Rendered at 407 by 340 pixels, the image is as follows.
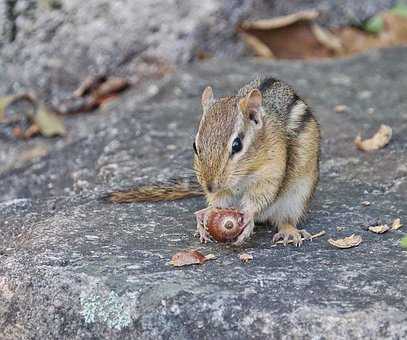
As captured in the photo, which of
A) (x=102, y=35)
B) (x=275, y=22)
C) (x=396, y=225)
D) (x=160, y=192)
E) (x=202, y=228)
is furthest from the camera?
(x=275, y=22)

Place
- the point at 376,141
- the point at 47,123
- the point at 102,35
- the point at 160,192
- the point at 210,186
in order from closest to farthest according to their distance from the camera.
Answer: the point at 210,186
the point at 160,192
the point at 376,141
the point at 47,123
the point at 102,35

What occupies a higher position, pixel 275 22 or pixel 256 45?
pixel 275 22

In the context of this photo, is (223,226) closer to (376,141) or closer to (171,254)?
(171,254)

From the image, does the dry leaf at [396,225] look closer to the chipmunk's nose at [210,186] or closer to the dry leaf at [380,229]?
the dry leaf at [380,229]

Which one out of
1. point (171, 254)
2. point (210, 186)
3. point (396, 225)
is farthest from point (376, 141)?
point (171, 254)

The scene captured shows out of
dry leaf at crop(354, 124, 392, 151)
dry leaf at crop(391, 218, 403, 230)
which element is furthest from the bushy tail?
dry leaf at crop(354, 124, 392, 151)

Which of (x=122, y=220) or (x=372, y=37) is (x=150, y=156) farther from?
(x=372, y=37)

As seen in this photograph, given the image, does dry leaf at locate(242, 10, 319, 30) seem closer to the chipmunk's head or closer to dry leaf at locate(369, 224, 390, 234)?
the chipmunk's head
